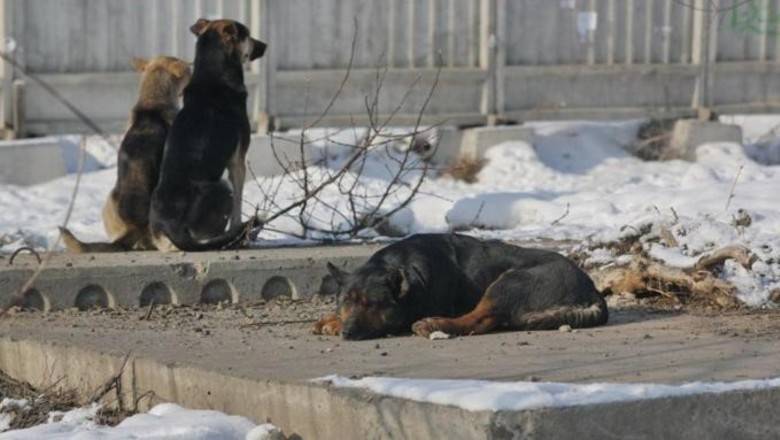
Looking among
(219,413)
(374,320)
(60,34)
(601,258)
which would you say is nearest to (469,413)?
(219,413)

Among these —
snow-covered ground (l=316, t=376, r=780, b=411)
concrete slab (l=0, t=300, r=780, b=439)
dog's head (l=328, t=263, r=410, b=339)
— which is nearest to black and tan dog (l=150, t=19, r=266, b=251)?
concrete slab (l=0, t=300, r=780, b=439)

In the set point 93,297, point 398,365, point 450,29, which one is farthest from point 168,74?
point 450,29

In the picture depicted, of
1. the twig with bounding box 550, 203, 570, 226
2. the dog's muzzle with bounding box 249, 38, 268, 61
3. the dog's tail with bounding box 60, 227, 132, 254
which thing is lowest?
the twig with bounding box 550, 203, 570, 226

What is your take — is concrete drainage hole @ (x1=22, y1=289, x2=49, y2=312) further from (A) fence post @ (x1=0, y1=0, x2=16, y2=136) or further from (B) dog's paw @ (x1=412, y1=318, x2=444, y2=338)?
(A) fence post @ (x1=0, y1=0, x2=16, y2=136)

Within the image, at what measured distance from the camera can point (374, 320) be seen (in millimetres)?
7324

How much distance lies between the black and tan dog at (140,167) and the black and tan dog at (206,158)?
0.28 m

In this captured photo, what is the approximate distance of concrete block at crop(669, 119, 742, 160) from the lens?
18.5 metres

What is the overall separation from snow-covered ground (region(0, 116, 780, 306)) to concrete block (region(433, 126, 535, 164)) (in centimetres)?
10

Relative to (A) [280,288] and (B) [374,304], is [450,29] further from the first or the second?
(B) [374,304]

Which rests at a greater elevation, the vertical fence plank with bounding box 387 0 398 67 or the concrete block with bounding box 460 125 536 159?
the vertical fence plank with bounding box 387 0 398 67

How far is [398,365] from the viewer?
6.42 metres

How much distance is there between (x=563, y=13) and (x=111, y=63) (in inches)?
204

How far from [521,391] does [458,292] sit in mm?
2104

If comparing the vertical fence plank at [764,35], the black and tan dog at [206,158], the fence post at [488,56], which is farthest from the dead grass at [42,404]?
the vertical fence plank at [764,35]
